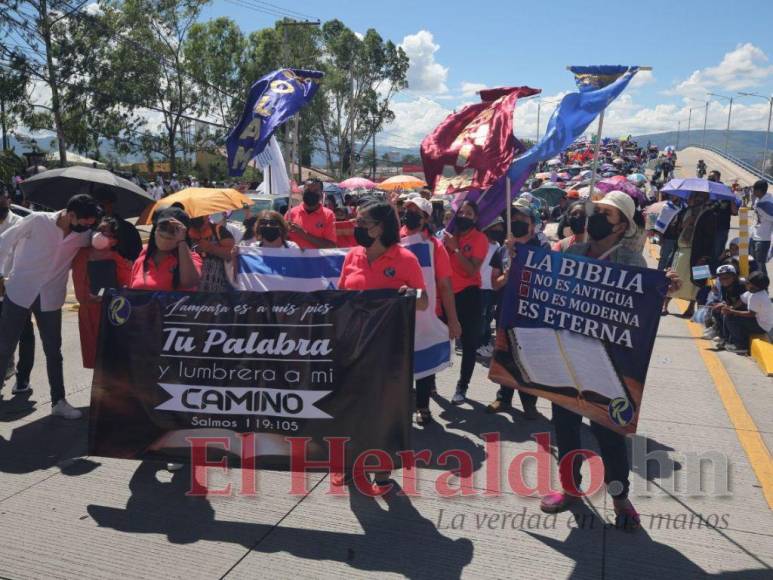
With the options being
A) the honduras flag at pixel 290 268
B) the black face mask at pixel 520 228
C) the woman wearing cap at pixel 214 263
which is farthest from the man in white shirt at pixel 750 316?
the woman wearing cap at pixel 214 263

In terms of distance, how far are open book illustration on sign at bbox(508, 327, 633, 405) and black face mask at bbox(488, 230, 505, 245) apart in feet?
10.1

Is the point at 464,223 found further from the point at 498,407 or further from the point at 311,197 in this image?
the point at 311,197

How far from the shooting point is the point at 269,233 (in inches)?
203

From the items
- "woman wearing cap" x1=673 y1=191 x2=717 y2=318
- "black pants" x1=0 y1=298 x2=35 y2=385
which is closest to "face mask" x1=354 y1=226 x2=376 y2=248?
"black pants" x1=0 y1=298 x2=35 y2=385

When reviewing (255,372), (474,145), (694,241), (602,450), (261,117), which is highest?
(261,117)

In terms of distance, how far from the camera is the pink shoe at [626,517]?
3.67 metres

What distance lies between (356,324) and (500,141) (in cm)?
184

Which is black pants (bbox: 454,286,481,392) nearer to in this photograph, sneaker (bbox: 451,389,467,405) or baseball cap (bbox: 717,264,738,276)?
sneaker (bbox: 451,389,467,405)

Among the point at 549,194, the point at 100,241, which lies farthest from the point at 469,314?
the point at 549,194

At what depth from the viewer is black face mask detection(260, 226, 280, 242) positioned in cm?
516

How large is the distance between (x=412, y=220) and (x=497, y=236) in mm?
2170

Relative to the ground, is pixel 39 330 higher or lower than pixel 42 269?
lower

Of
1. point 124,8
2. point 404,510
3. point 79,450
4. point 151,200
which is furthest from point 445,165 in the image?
point 124,8

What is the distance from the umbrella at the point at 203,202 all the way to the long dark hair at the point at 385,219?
185 centimetres
